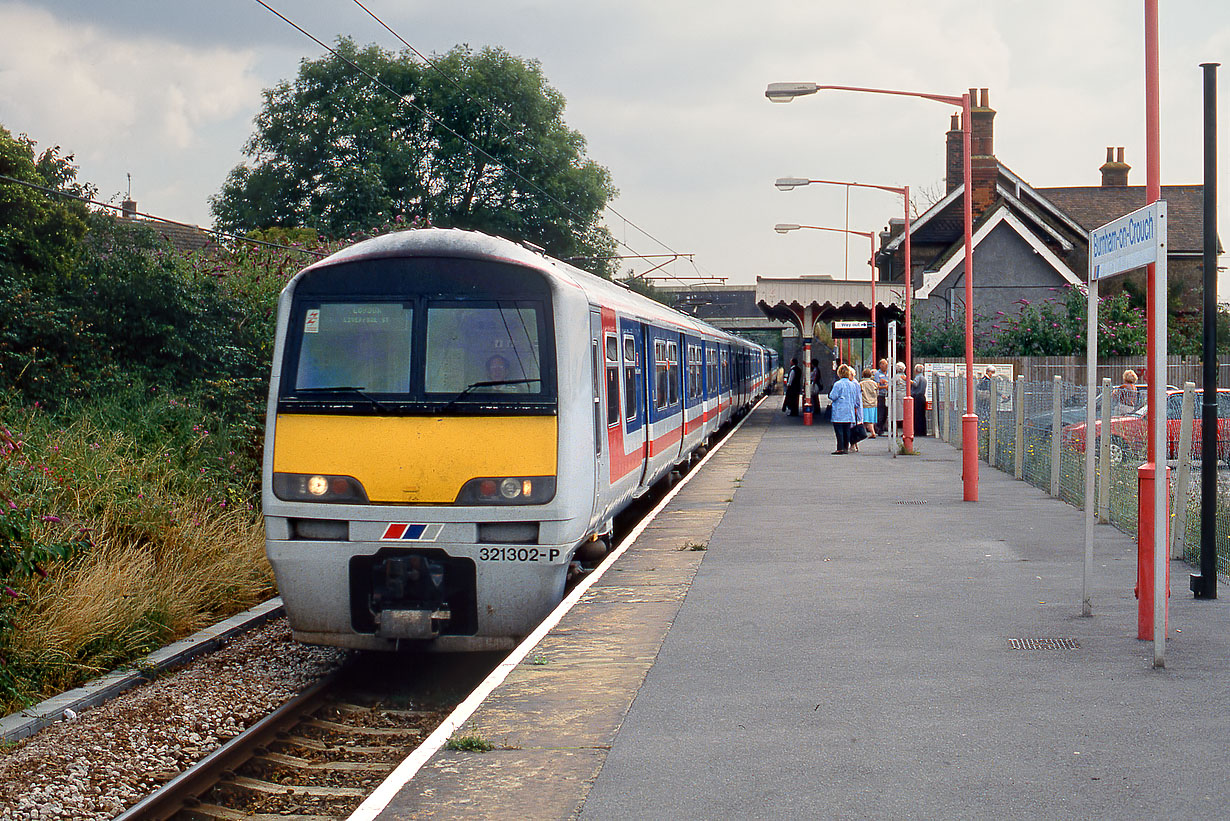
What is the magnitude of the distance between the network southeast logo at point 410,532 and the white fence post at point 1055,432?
10512 mm

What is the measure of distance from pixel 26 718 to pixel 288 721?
1.41m

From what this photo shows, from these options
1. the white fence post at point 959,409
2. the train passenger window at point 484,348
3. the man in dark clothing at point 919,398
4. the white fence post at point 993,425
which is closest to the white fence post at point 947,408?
the white fence post at point 959,409

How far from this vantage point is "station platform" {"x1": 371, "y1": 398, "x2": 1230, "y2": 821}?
5.04 m

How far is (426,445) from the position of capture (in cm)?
850

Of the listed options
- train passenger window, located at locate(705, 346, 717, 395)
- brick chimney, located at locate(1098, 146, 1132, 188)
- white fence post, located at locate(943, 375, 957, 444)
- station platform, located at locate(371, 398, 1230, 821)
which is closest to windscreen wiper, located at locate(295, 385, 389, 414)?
station platform, located at locate(371, 398, 1230, 821)

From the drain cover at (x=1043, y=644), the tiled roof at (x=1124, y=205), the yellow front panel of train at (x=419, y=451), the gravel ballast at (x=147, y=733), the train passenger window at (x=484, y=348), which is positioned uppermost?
the tiled roof at (x=1124, y=205)

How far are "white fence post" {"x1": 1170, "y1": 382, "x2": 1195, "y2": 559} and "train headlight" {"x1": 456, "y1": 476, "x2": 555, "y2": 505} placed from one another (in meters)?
5.43

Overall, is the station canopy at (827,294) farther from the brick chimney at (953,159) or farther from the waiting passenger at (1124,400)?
the waiting passenger at (1124,400)

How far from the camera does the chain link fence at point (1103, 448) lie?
10.8 m

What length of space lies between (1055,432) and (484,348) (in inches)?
412

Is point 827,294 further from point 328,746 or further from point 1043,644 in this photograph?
point 328,746

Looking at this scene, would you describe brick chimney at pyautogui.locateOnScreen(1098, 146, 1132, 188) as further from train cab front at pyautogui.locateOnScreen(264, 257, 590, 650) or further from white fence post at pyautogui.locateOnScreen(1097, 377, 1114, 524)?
train cab front at pyautogui.locateOnScreen(264, 257, 590, 650)

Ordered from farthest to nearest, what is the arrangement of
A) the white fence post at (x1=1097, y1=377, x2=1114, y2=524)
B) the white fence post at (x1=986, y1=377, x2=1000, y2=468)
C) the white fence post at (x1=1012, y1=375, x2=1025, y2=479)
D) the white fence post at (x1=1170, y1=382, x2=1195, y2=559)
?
the white fence post at (x1=986, y1=377, x2=1000, y2=468) < the white fence post at (x1=1012, y1=375, x2=1025, y2=479) < the white fence post at (x1=1097, y1=377, x2=1114, y2=524) < the white fence post at (x1=1170, y1=382, x2=1195, y2=559)

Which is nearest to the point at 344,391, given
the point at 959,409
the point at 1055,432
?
the point at 1055,432
